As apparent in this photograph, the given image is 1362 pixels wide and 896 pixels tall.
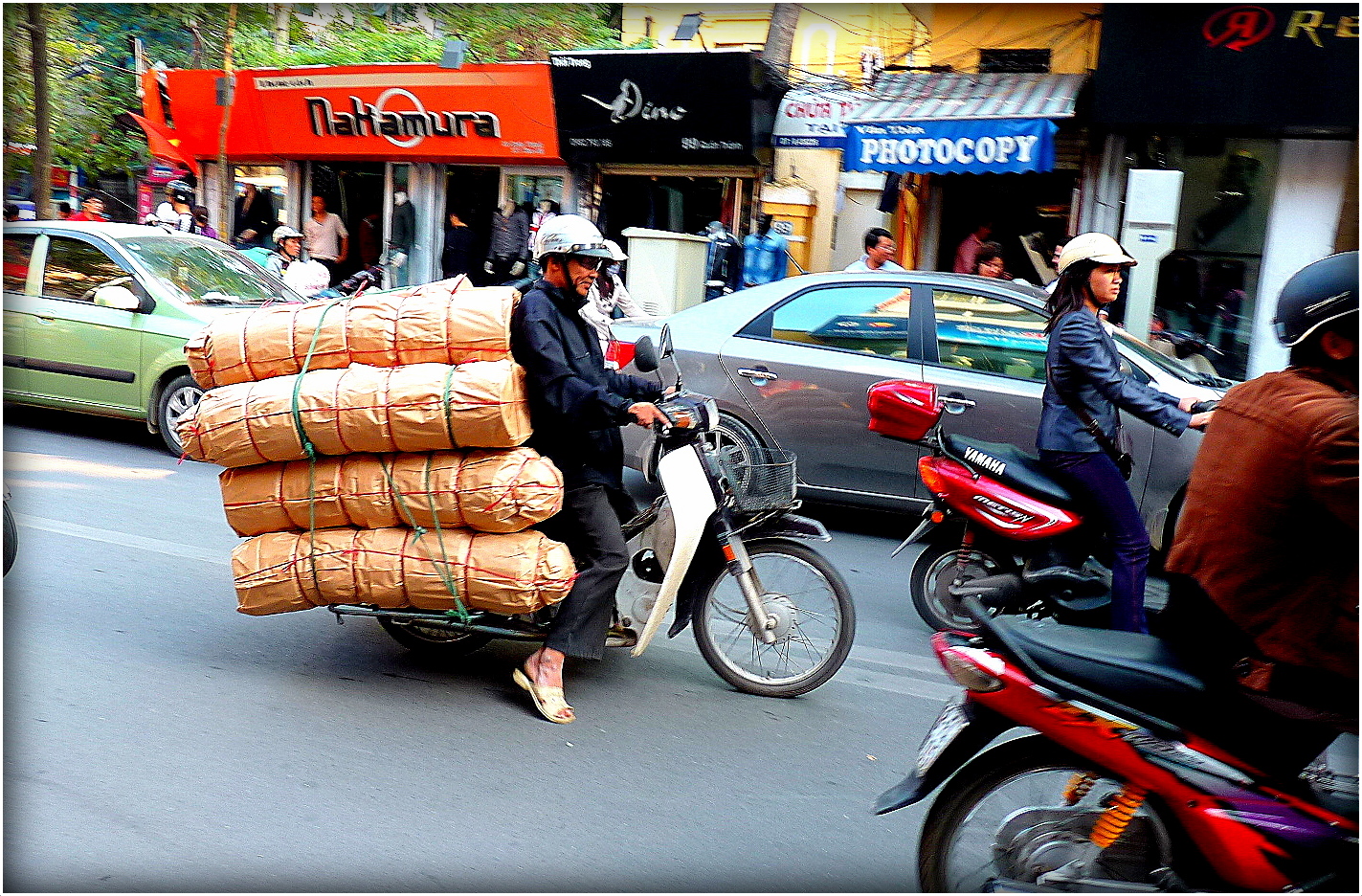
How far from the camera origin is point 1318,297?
256 cm

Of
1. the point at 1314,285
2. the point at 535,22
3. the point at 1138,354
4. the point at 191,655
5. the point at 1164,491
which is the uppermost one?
the point at 535,22

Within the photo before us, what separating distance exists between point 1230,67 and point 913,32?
141 inches

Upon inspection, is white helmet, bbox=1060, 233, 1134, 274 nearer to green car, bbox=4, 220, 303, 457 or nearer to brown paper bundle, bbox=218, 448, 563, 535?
brown paper bundle, bbox=218, 448, 563, 535

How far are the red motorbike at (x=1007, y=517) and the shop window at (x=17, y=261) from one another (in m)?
6.85

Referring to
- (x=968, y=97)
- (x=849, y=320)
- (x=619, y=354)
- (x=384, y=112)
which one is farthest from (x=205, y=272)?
(x=384, y=112)

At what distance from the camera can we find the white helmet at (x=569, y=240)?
167 inches

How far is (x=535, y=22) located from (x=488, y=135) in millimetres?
3686

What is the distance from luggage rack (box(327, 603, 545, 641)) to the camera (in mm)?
4352

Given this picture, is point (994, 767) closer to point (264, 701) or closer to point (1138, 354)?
point (264, 701)

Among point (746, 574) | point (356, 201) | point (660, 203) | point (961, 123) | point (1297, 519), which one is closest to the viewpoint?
point (1297, 519)

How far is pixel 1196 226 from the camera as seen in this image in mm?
12141

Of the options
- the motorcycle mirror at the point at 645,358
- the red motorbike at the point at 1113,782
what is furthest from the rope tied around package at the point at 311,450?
the red motorbike at the point at 1113,782

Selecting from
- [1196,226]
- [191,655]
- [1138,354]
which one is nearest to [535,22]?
[1196,226]

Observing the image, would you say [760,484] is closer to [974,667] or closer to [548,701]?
[548,701]
